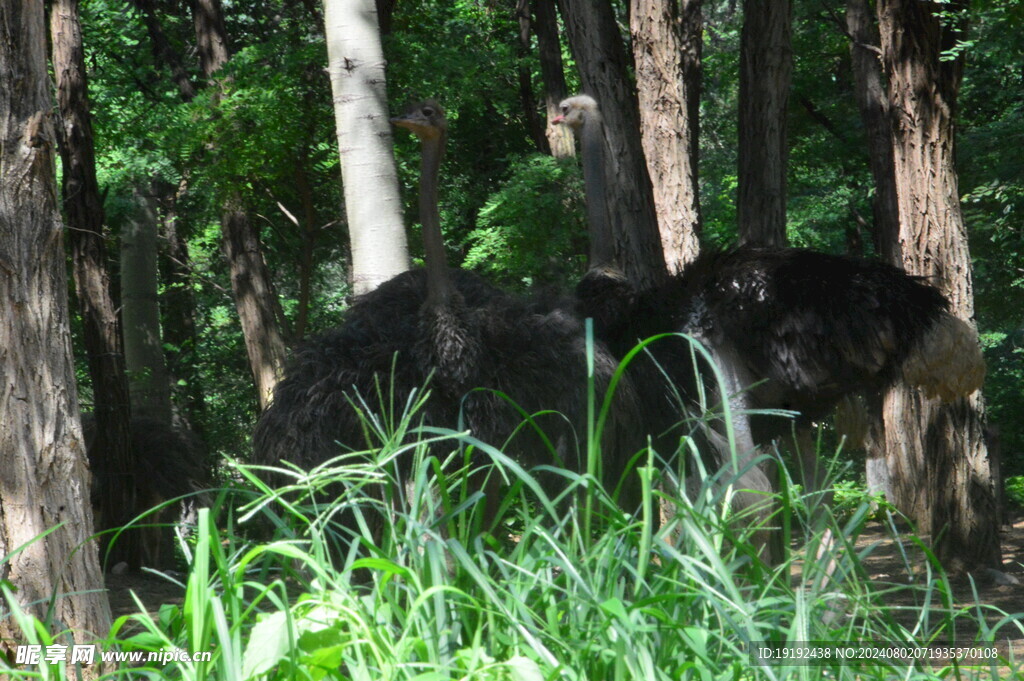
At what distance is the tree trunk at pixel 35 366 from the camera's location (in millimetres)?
3576

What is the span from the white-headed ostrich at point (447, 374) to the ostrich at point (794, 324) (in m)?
0.44

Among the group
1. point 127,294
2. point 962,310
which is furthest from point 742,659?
point 127,294

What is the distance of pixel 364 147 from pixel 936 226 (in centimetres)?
480

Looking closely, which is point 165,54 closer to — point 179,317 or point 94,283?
point 94,283

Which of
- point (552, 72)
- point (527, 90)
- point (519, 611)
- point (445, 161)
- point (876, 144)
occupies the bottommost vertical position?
point (519, 611)

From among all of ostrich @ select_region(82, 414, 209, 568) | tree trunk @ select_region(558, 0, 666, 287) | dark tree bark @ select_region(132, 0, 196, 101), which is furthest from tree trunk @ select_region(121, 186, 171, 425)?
tree trunk @ select_region(558, 0, 666, 287)

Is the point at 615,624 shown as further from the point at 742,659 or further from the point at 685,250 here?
the point at 685,250

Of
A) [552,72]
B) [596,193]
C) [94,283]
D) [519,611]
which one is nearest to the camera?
[519,611]

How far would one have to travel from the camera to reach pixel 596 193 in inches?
241

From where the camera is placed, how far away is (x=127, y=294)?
42.2 feet

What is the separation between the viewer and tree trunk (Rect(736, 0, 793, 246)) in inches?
324

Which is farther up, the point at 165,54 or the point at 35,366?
the point at 165,54

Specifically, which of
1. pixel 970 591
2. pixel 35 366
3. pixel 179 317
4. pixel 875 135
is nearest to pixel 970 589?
pixel 970 591

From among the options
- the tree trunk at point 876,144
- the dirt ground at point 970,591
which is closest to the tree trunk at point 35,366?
the dirt ground at point 970,591
